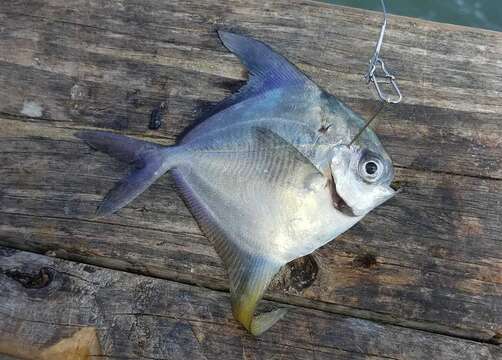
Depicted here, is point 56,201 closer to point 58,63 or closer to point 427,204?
point 58,63

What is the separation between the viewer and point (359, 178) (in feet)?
5.27

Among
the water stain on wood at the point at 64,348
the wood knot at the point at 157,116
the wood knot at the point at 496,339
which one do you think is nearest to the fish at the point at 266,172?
the wood knot at the point at 157,116

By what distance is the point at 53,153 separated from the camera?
2.12 meters

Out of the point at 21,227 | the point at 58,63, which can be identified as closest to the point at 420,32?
the point at 58,63

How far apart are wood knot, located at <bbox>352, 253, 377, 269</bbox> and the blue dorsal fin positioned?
78 cm

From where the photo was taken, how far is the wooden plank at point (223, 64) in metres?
2.06

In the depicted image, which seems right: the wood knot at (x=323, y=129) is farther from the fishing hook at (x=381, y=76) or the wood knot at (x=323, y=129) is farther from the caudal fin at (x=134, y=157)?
the caudal fin at (x=134, y=157)

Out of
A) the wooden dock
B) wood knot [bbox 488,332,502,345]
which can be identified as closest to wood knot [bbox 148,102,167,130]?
the wooden dock

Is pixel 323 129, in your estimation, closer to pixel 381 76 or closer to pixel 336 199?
pixel 336 199

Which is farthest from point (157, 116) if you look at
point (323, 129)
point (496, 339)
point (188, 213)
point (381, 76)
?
point (496, 339)

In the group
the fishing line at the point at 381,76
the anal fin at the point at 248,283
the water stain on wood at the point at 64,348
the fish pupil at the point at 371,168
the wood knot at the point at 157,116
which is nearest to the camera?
the fish pupil at the point at 371,168

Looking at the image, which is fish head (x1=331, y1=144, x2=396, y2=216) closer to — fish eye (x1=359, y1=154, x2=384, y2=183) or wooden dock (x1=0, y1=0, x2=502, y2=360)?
fish eye (x1=359, y1=154, x2=384, y2=183)

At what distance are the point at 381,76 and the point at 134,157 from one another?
45.3 inches

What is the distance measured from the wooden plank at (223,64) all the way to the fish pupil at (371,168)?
1.57 ft
